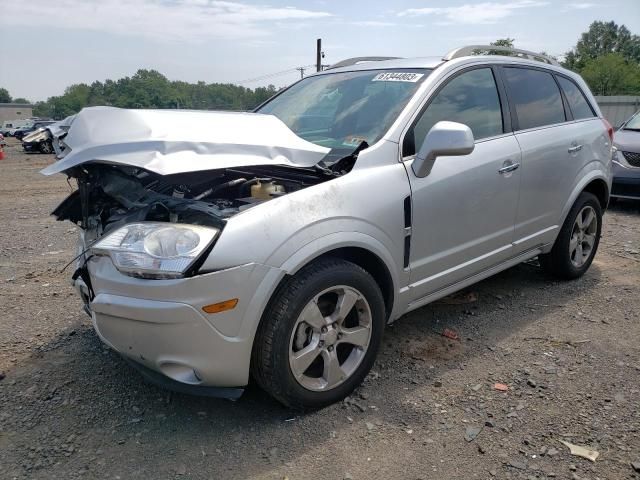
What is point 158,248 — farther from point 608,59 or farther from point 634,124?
point 608,59

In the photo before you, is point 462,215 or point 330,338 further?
point 462,215

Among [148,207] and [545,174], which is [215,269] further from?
[545,174]

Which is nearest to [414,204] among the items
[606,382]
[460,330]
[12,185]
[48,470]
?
[460,330]

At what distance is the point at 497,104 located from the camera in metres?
3.64

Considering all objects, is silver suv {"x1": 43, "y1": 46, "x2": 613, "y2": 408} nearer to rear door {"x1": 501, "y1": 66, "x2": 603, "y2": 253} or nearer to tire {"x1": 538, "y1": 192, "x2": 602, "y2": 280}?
rear door {"x1": 501, "y1": 66, "x2": 603, "y2": 253}

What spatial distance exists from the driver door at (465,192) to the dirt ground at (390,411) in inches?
19.9

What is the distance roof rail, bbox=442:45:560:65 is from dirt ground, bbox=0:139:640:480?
6.06 ft

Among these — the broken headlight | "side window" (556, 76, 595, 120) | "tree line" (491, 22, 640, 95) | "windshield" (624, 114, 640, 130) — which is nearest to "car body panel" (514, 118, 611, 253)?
"side window" (556, 76, 595, 120)

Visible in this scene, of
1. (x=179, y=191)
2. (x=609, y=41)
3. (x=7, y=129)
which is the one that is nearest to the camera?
(x=179, y=191)

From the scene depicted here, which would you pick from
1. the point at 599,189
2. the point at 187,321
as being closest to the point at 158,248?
the point at 187,321

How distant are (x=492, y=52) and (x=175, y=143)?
2.61 m

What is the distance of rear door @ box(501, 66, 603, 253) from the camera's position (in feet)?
12.2

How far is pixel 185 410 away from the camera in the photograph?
2.73 m

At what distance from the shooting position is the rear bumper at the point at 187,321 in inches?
86.9
